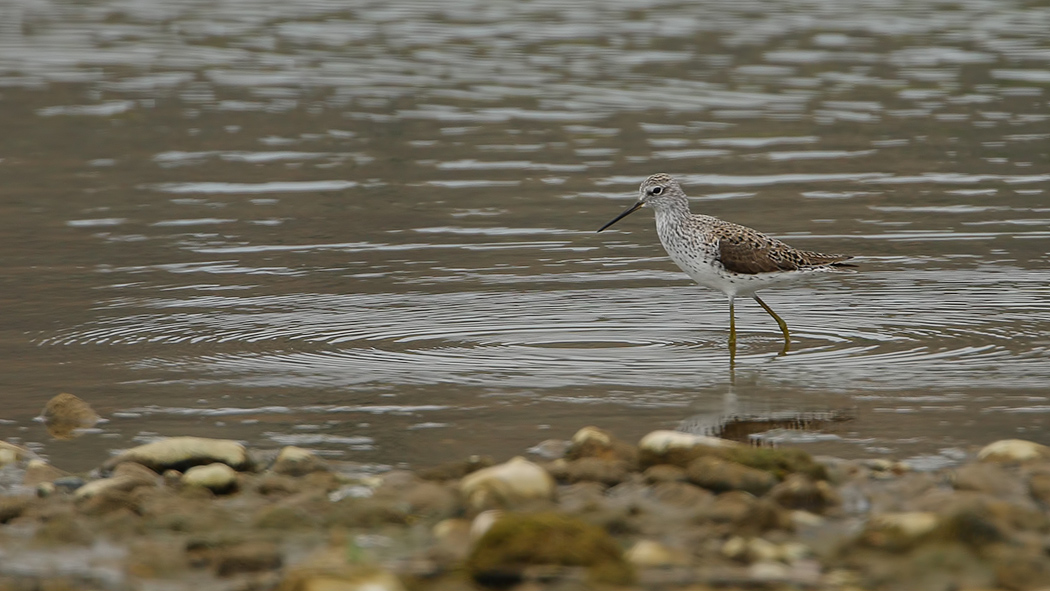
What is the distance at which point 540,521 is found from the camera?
588cm

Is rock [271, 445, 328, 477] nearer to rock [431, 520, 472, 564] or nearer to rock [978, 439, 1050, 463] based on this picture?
rock [431, 520, 472, 564]

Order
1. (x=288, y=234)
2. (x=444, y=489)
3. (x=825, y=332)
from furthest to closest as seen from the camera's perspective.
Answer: (x=288, y=234)
(x=825, y=332)
(x=444, y=489)

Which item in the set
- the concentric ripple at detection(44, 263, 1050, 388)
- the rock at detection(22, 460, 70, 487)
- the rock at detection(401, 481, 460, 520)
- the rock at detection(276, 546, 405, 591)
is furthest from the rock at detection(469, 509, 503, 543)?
the concentric ripple at detection(44, 263, 1050, 388)

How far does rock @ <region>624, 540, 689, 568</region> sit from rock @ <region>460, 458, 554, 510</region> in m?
0.85

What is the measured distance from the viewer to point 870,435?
831 cm

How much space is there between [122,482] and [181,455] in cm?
53

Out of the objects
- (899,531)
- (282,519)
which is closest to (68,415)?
(282,519)

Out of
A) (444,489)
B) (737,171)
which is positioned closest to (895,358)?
(444,489)

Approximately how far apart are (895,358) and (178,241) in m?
7.62

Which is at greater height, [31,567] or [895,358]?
[31,567]

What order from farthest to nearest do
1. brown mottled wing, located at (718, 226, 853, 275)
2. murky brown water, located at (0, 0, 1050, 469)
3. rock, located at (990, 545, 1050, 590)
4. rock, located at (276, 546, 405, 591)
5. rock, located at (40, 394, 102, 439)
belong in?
brown mottled wing, located at (718, 226, 853, 275) → murky brown water, located at (0, 0, 1050, 469) → rock, located at (40, 394, 102, 439) → rock, located at (990, 545, 1050, 590) → rock, located at (276, 546, 405, 591)

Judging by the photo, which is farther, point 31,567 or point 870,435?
point 870,435

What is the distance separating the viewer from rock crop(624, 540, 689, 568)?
5867 millimetres

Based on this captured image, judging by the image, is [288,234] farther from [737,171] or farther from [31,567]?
[31,567]
